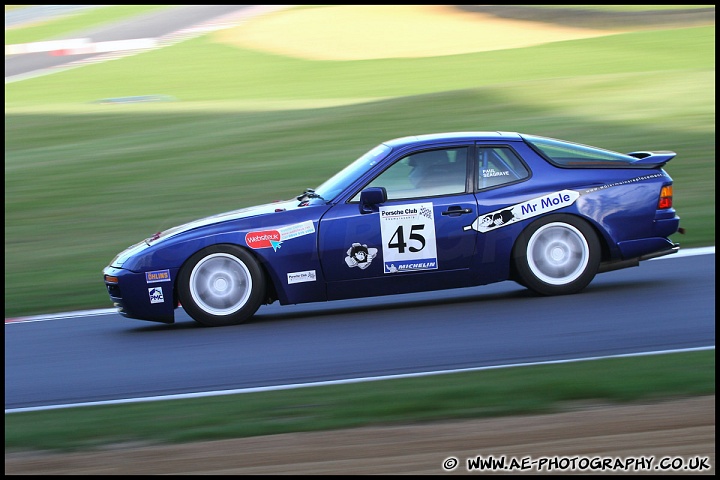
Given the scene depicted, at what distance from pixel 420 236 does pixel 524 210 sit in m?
0.87

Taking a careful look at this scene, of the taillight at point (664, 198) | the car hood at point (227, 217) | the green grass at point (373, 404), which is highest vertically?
the taillight at point (664, 198)

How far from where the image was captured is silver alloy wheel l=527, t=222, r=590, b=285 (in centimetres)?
789

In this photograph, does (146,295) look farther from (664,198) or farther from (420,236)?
(664,198)

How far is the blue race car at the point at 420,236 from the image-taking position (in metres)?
7.70

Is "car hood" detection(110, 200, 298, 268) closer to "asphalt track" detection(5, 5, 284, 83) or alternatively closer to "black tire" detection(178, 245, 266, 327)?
"black tire" detection(178, 245, 266, 327)

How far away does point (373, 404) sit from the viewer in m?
5.46

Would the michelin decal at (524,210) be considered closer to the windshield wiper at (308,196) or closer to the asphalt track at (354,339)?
the asphalt track at (354,339)

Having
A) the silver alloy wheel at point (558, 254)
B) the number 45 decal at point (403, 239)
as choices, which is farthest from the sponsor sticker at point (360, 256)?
the silver alloy wheel at point (558, 254)

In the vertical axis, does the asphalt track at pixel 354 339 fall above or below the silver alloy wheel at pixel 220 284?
below

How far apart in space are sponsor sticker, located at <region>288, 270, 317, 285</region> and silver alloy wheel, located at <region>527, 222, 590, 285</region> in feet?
5.66

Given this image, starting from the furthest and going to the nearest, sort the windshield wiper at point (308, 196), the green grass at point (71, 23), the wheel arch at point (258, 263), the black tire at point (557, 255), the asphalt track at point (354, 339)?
the green grass at point (71, 23)
the windshield wiper at point (308, 196)
the black tire at point (557, 255)
the wheel arch at point (258, 263)
the asphalt track at point (354, 339)

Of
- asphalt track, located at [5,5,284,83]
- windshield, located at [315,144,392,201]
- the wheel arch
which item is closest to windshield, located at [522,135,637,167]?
windshield, located at [315,144,392,201]

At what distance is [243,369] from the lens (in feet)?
21.6

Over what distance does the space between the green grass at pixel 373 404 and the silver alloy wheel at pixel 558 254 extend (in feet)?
6.30
